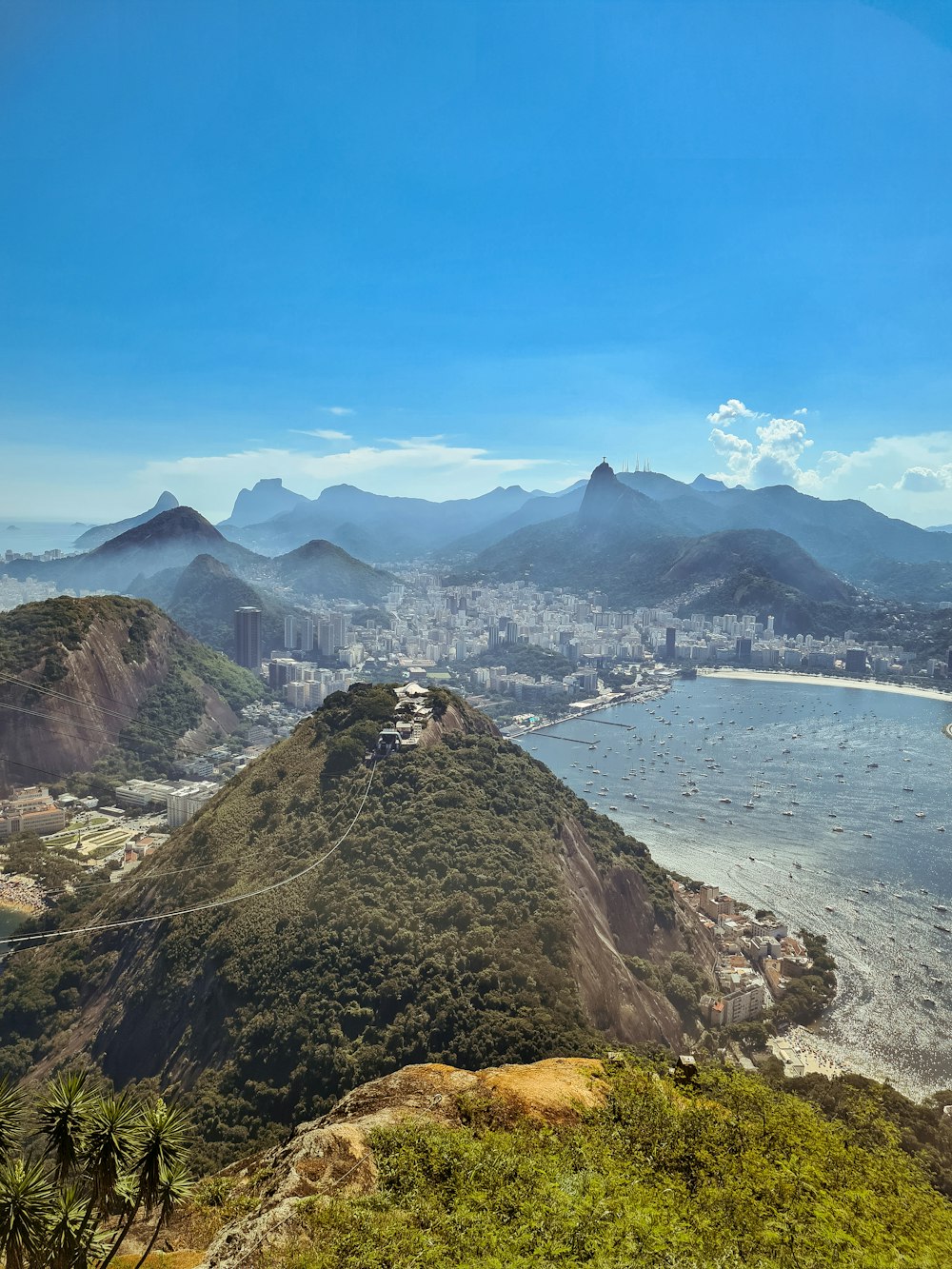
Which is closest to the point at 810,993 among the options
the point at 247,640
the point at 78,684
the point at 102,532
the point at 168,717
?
the point at 78,684

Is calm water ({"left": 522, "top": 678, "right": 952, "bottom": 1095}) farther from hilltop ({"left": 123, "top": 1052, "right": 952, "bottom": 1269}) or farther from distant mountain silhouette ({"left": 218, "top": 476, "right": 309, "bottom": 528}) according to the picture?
distant mountain silhouette ({"left": 218, "top": 476, "right": 309, "bottom": 528})

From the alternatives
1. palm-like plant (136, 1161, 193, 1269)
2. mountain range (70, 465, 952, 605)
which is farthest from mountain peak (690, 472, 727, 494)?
palm-like plant (136, 1161, 193, 1269)

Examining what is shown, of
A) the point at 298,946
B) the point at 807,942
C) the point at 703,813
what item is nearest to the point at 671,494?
the point at 703,813

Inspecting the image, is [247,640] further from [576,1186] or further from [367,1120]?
[576,1186]

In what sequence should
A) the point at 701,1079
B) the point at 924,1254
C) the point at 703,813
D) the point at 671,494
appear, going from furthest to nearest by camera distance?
the point at 671,494
the point at 703,813
the point at 701,1079
the point at 924,1254

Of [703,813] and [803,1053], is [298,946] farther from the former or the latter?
[703,813]
